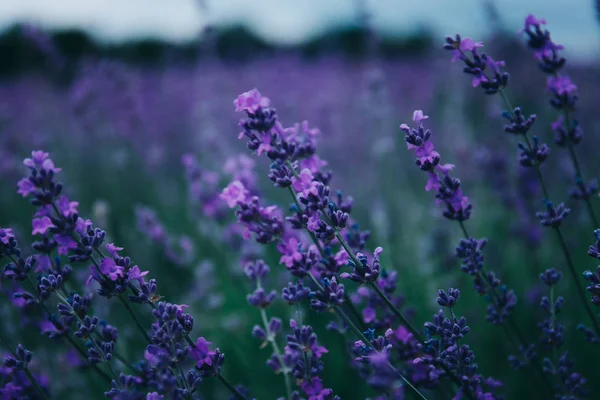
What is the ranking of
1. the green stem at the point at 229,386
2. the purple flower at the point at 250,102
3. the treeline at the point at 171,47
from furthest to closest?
the treeline at the point at 171,47
the purple flower at the point at 250,102
the green stem at the point at 229,386

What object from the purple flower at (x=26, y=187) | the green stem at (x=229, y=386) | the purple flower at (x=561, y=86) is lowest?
the green stem at (x=229, y=386)

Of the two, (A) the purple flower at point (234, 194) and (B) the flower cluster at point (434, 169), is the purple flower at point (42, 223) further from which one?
(B) the flower cluster at point (434, 169)

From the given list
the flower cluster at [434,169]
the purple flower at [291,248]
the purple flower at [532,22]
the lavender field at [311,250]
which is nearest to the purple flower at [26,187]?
the lavender field at [311,250]

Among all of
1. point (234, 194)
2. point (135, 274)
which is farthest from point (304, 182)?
point (135, 274)

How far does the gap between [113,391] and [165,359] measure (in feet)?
0.51

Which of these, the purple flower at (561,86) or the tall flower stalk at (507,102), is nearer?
the tall flower stalk at (507,102)

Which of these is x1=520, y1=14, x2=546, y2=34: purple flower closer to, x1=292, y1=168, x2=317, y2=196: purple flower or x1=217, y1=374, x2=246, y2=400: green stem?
x1=292, y1=168, x2=317, y2=196: purple flower

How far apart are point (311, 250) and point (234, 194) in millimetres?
295

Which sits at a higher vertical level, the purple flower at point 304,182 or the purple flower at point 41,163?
the purple flower at point 41,163

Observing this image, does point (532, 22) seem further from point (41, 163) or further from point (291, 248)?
point (41, 163)

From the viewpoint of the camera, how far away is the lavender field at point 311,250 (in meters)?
1.34

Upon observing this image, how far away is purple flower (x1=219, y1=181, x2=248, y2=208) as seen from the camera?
144 cm

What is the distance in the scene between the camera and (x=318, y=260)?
139 centimetres

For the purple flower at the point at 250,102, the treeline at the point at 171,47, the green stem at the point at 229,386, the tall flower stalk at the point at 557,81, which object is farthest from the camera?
the treeline at the point at 171,47
